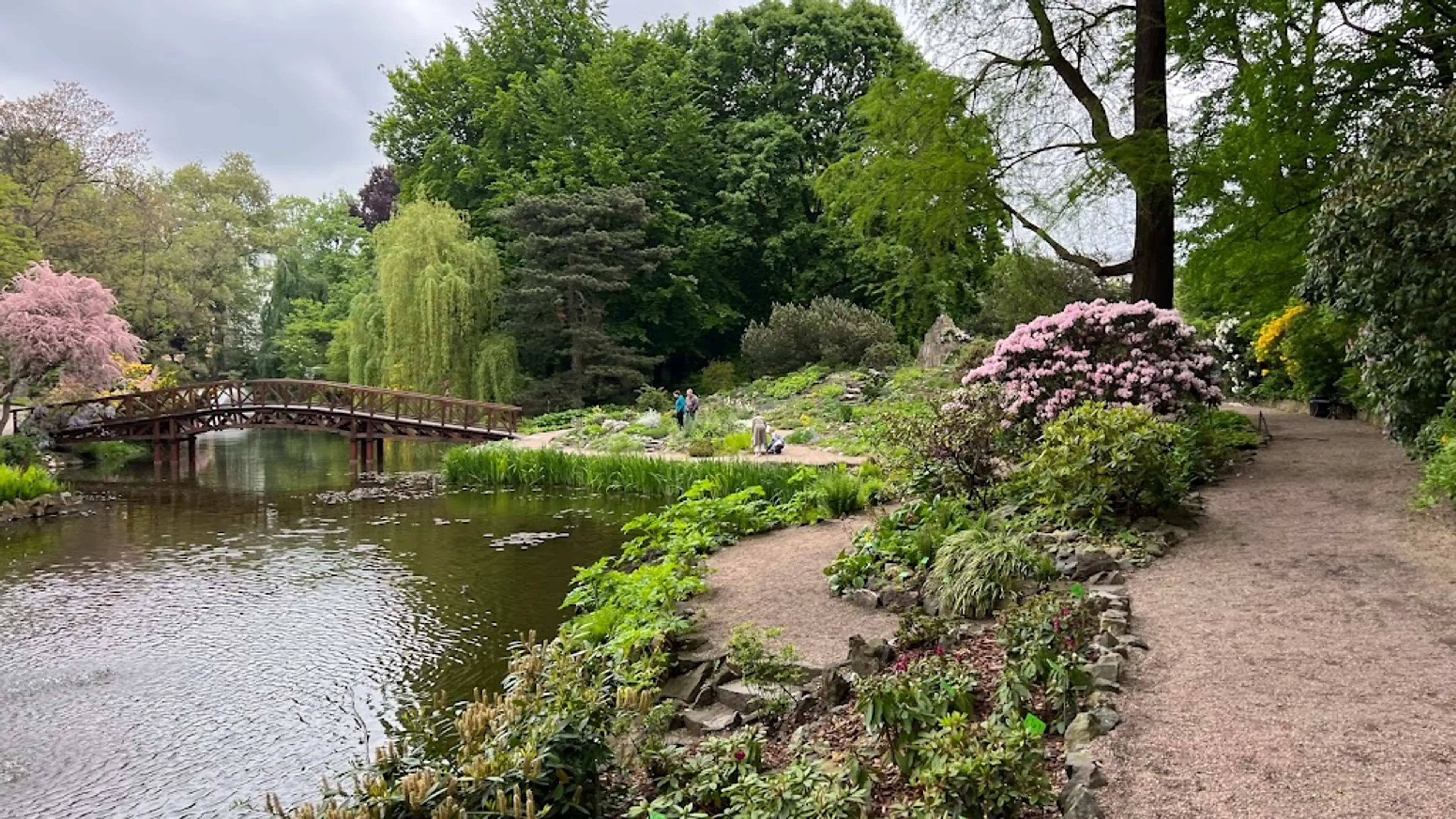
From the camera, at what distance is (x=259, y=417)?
21.0 metres

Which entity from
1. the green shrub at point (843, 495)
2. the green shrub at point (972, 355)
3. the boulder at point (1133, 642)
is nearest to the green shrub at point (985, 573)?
the boulder at point (1133, 642)

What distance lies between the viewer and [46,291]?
18453 mm

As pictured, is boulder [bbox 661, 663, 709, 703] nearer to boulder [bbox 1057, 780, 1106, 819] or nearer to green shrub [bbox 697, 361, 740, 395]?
boulder [bbox 1057, 780, 1106, 819]

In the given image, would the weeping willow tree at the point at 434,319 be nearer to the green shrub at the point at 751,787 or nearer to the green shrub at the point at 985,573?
the green shrub at the point at 985,573

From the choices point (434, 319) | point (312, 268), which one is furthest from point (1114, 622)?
point (312, 268)

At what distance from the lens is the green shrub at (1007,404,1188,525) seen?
6.21 m

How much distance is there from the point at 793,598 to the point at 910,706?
9.79 feet

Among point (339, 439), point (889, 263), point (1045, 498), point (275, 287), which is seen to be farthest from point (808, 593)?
point (275, 287)

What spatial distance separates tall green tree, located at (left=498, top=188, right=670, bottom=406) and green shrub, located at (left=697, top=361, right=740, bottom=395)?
7.15ft

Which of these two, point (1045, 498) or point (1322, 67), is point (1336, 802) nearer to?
point (1045, 498)

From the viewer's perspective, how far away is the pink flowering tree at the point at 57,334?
17844 millimetres

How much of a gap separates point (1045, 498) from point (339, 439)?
1081 inches

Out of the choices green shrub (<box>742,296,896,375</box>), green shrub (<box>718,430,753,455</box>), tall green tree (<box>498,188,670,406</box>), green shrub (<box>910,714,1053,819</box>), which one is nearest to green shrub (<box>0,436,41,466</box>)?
tall green tree (<box>498,188,670,406</box>)

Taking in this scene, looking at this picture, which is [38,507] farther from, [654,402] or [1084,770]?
[1084,770]
